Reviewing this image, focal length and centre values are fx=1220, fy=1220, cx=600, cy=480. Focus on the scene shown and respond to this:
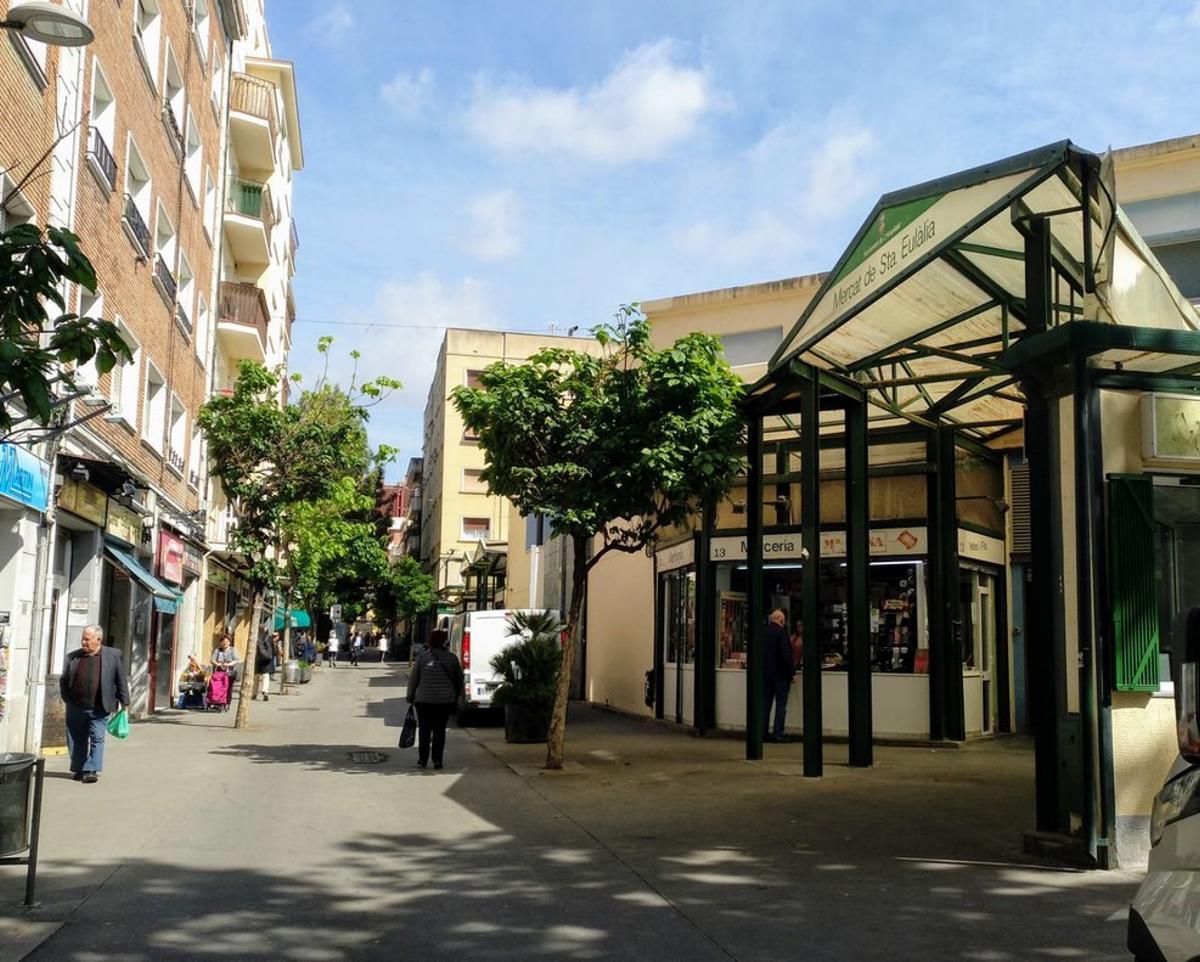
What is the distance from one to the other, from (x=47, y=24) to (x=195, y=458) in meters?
20.5

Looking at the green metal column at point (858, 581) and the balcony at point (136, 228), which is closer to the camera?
the green metal column at point (858, 581)

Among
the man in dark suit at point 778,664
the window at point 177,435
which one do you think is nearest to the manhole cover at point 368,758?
the man in dark suit at point 778,664

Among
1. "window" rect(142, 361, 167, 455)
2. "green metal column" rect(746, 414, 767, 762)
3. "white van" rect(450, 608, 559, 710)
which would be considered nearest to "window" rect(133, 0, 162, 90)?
"window" rect(142, 361, 167, 455)

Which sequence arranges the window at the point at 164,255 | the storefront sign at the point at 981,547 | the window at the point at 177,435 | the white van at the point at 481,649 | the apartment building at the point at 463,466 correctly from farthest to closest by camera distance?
the apartment building at the point at 463,466 < the window at the point at 177,435 < the window at the point at 164,255 < the white van at the point at 481,649 < the storefront sign at the point at 981,547

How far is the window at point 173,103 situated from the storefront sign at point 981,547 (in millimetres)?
15579

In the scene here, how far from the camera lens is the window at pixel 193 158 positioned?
2502 centimetres

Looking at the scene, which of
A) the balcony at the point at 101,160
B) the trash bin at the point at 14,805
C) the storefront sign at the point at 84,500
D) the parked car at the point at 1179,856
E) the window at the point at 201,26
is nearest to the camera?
the parked car at the point at 1179,856

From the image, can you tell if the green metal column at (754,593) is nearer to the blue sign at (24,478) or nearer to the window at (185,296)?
the blue sign at (24,478)

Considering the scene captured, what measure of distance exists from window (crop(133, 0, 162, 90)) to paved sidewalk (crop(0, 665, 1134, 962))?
12060mm

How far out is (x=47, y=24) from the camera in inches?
293

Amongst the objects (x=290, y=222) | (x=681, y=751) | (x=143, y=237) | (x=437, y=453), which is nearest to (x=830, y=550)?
(x=681, y=751)

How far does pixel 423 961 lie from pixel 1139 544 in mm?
5223

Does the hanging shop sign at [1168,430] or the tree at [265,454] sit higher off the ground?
the tree at [265,454]

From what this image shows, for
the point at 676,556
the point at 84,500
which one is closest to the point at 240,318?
the point at 84,500
